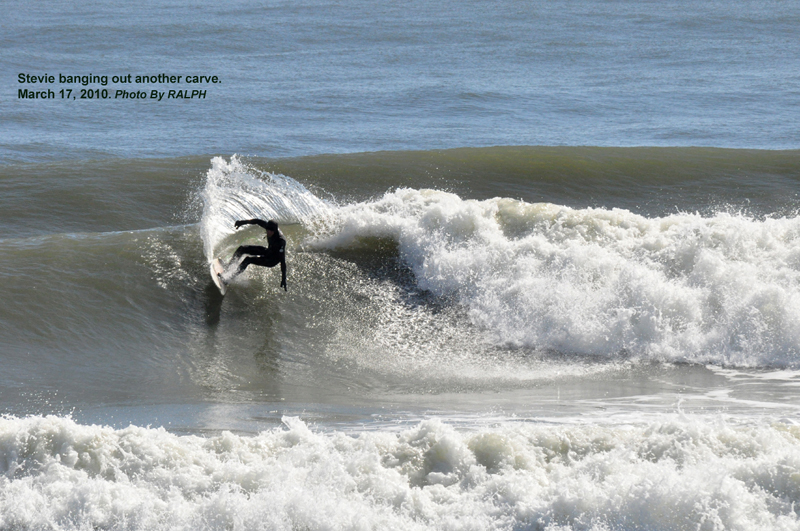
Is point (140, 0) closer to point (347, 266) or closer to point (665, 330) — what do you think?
point (347, 266)

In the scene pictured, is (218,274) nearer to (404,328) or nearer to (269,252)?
(269,252)

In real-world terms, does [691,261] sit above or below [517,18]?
below

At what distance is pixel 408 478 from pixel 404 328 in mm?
3838

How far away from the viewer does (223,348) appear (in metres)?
8.66

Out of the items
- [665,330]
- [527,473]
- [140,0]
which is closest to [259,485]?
[527,473]

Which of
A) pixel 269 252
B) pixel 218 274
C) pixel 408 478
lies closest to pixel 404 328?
pixel 269 252

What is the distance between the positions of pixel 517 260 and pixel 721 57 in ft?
88.6

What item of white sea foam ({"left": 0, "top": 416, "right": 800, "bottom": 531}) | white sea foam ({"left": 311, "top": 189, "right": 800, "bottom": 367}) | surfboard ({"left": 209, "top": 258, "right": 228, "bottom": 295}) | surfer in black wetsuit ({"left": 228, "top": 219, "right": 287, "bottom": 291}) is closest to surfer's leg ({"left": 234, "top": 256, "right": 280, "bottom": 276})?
surfer in black wetsuit ({"left": 228, "top": 219, "right": 287, "bottom": 291})

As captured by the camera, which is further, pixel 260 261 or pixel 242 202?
pixel 242 202

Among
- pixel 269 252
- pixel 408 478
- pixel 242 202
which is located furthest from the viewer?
pixel 242 202

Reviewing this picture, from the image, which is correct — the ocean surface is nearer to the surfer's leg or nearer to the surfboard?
the surfboard

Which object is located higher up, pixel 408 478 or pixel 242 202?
pixel 242 202

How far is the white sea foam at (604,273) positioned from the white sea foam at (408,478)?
114 inches

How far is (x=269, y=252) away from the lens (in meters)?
9.50
